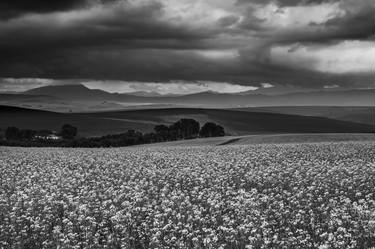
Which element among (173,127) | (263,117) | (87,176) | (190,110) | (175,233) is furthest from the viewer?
(190,110)

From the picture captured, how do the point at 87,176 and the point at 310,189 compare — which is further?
the point at 87,176

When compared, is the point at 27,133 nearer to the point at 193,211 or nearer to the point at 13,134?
the point at 13,134

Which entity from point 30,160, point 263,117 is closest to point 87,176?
point 30,160

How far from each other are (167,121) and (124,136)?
78.3 metres

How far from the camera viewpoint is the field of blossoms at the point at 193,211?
10.5m

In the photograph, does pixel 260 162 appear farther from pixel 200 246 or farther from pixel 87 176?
pixel 200 246

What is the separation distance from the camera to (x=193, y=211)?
507 inches

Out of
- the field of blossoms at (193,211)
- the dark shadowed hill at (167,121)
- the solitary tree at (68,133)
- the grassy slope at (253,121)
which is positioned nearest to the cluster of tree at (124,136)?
the solitary tree at (68,133)

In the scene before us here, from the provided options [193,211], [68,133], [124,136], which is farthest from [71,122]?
[193,211]

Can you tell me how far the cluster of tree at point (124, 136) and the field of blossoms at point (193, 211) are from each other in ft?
163

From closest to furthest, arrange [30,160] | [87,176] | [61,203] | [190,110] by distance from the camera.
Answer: [61,203] < [87,176] < [30,160] < [190,110]

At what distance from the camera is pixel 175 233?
11.1 meters

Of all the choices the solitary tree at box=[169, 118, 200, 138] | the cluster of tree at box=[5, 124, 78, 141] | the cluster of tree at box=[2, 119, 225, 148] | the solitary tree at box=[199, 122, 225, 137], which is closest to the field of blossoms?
the cluster of tree at box=[2, 119, 225, 148]

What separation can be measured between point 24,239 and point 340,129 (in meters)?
145
